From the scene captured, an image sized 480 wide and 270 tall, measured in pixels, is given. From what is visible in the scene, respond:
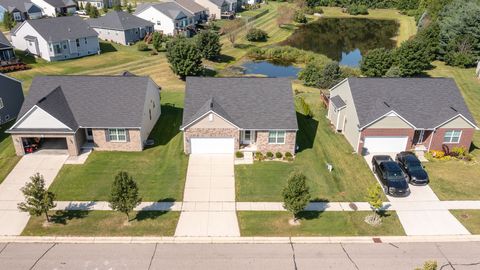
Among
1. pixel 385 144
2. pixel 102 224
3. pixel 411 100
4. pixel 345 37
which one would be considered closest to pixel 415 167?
pixel 385 144

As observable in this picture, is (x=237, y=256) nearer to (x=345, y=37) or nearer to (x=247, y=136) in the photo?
(x=247, y=136)

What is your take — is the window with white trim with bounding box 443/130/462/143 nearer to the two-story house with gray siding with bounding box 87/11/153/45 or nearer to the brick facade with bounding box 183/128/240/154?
the brick facade with bounding box 183/128/240/154

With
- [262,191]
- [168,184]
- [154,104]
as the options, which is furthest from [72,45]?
[262,191]

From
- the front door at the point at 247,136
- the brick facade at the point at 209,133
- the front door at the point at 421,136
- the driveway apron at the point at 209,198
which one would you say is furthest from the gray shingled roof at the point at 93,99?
the front door at the point at 421,136

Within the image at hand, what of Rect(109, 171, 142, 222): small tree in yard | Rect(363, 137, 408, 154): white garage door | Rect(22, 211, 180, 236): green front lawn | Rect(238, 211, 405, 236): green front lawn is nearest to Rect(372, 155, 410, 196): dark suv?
Rect(238, 211, 405, 236): green front lawn

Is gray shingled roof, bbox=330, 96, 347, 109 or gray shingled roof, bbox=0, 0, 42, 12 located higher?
gray shingled roof, bbox=0, 0, 42, 12

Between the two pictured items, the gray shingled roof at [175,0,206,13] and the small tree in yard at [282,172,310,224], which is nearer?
the small tree in yard at [282,172,310,224]

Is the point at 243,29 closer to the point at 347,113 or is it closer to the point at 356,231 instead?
the point at 347,113

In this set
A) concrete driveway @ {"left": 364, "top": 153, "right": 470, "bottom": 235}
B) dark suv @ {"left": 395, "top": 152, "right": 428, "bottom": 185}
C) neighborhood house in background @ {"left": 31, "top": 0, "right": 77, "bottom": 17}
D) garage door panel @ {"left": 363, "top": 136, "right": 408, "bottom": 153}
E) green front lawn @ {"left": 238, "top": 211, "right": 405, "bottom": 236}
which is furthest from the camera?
neighborhood house in background @ {"left": 31, "top": 0, "right": 77, "bottom": 17}
